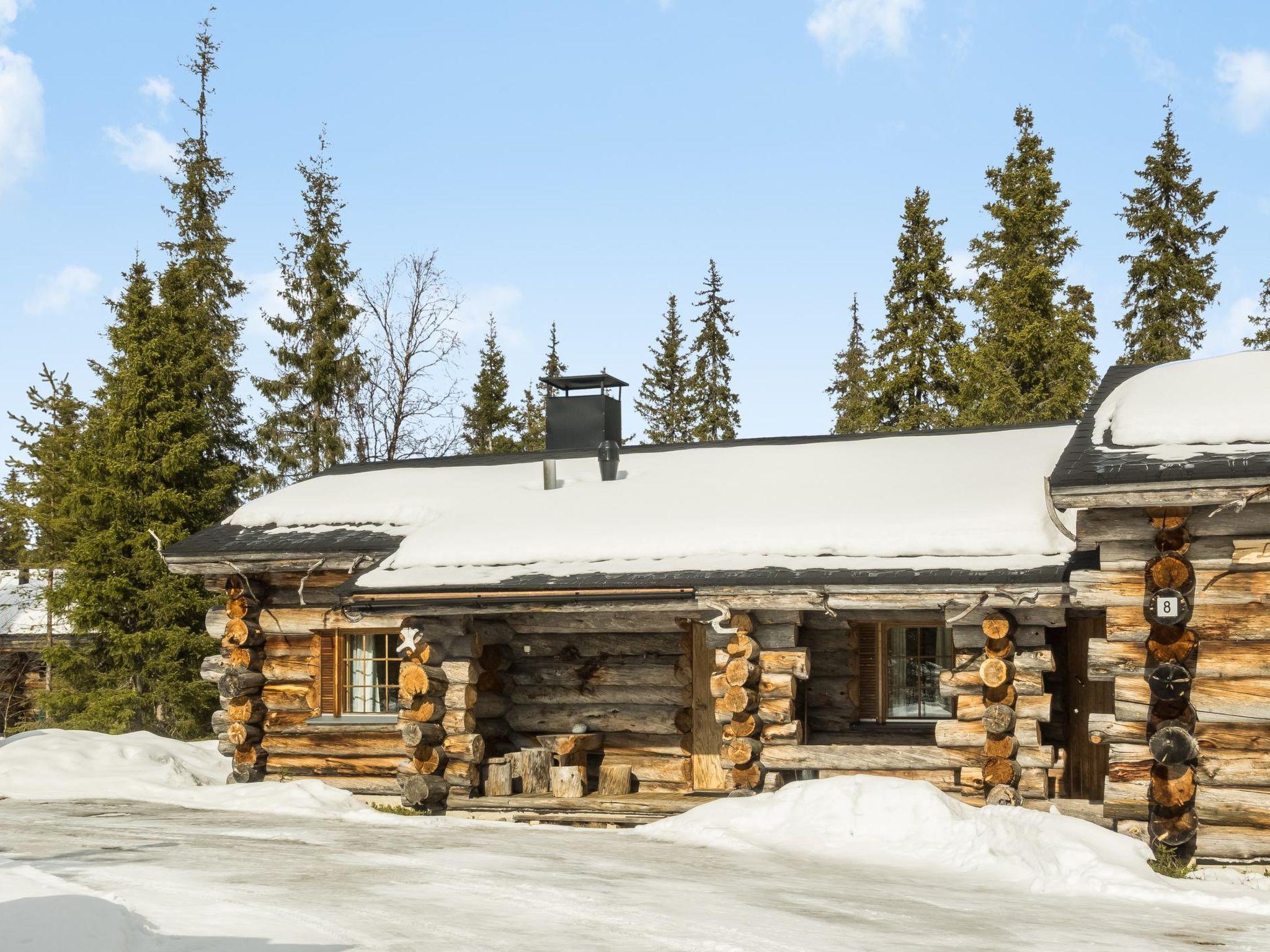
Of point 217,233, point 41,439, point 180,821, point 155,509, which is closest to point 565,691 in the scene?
point 180,821

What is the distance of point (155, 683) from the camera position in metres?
24.8

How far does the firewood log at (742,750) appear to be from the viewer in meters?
12.4

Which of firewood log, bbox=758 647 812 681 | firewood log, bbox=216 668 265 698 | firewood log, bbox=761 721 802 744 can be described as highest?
firewood log, bbox=758 647 812 681

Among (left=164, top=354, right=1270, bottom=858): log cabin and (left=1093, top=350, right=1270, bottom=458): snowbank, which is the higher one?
(left=1093, top=350, right=1270, bottom=458): snowbank

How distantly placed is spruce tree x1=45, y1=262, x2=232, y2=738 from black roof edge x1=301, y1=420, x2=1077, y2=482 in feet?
24.7

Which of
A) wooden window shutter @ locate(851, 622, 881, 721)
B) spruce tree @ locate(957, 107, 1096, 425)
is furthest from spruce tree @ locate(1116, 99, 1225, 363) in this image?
wooden window shutter @ locate(851, 622, 881, 721)

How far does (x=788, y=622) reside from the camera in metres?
12.6

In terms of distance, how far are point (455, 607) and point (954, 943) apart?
24.7 ft

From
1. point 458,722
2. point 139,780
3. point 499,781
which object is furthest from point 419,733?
point 139,780

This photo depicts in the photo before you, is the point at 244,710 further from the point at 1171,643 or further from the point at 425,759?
the point at 1171,643

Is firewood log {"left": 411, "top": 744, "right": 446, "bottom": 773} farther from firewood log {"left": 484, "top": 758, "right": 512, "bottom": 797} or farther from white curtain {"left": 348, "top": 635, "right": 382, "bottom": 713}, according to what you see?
white curtain {"left": 348, "top": 635, "right": 382, "bottom": 713}

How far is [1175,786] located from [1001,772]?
1860 millimetres

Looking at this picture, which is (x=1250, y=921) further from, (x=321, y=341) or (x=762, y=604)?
(x=321, y=341)

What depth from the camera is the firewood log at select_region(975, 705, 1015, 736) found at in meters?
11.5
